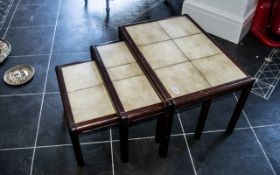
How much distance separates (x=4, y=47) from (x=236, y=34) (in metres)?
1.64

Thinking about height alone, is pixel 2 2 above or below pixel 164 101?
below

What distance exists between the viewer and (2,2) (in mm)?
2523

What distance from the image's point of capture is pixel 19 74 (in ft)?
6.16

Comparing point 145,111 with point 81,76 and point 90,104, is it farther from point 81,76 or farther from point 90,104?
point 81,76

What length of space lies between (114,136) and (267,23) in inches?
58.1

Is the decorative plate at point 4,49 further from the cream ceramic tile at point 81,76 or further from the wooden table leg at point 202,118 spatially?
the wooden table leg at point 202,118

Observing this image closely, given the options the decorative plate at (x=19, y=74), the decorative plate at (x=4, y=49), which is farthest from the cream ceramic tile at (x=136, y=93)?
the decorative plate at (x=4, y=49)

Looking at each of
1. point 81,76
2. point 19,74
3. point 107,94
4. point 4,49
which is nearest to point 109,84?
point 107,94

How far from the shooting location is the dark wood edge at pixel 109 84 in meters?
1.16

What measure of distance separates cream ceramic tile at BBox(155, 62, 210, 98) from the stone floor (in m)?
0.40

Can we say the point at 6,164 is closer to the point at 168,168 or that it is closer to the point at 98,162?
the point at 98,162

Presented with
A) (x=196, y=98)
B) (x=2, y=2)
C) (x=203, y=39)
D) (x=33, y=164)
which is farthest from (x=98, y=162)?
(x=2, y=2)

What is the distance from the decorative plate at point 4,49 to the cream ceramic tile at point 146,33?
944 mm

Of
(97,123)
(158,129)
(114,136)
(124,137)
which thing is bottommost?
(114,136)
